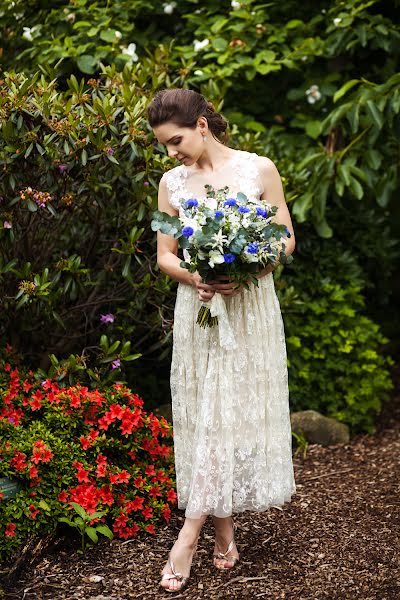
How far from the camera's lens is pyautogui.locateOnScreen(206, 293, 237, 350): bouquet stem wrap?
293 centimetres

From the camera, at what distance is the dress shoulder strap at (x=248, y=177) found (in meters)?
3.03

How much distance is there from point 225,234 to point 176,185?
46 centimetres

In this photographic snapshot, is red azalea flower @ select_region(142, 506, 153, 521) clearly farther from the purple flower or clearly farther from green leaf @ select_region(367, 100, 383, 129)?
green leaf @ select_region(367, 100, 383, 129)

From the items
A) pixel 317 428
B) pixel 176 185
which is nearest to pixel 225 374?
pixel 176 185

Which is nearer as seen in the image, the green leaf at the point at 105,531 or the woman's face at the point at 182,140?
the woman's face at the point at 182,140

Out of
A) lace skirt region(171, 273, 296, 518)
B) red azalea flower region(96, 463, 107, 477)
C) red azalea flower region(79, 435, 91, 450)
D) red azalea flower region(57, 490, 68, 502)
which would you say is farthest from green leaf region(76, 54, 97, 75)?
red azalea flower region(57, 490, 68, 502)

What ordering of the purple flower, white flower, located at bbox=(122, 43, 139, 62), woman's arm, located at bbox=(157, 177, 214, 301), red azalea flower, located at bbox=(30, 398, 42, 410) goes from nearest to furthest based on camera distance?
woman's arm, located at bbox=(157, 177, 214, 301) → red azalea flower, located at bbox=(30, 398, 42, 410) → the purple flower → white flower, located at bbox=(122, 43, 139, 62)

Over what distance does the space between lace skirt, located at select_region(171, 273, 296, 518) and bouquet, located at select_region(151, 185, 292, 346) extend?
0.24 m

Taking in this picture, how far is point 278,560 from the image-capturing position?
10.8 feet

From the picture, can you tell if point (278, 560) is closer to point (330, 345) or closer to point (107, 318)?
point (107, 318)

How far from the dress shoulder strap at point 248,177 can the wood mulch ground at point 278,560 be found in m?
1.39

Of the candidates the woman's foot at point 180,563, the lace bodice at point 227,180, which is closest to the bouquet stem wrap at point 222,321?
the lace bodice at point 227,180

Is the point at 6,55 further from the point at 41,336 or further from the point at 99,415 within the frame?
the point at 99,415

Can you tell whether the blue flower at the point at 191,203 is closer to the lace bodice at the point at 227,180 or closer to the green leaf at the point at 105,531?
the lace bodice at the point at 227,180
